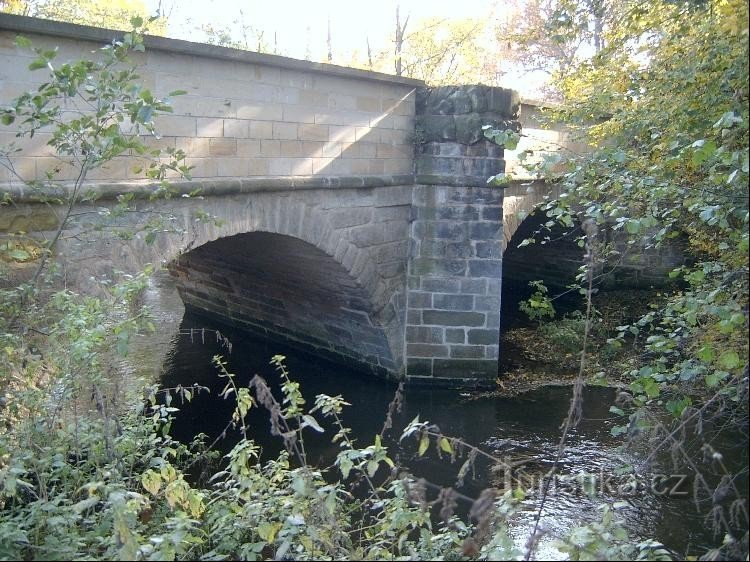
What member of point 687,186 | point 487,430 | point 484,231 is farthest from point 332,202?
point 687,186

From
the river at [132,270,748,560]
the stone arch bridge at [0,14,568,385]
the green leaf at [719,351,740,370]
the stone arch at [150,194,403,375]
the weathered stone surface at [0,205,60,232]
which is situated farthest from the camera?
the stone arch at [150,194,403,375]

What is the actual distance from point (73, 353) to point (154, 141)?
214 cm

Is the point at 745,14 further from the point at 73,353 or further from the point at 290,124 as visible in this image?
the point at 290,124

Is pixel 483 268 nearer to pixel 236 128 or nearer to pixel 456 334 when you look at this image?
pixel 456 334

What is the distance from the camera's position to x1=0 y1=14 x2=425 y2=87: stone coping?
425 centimetres

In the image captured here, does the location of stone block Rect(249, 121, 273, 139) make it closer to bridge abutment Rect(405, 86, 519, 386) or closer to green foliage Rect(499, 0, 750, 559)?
bridge abutment Rect(405, 86, 519, 386)

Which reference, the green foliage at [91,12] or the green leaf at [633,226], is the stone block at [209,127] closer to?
the green leaf at [633,226]

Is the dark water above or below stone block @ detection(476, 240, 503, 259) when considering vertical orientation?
below

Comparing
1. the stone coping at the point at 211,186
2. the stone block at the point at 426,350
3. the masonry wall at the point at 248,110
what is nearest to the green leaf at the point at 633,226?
the stone coping at the point at 211,186

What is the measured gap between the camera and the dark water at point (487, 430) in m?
4.82

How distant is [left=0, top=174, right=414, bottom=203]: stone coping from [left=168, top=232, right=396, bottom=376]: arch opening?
1.88 ft

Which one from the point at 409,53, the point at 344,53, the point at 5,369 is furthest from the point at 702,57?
the point at 344,53

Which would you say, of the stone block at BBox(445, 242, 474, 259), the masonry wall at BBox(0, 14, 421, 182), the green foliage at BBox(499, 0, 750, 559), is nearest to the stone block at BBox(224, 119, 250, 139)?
the masonry wall at BBox(0, 14, 421, 182)

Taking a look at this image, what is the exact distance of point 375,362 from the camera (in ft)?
26.0
